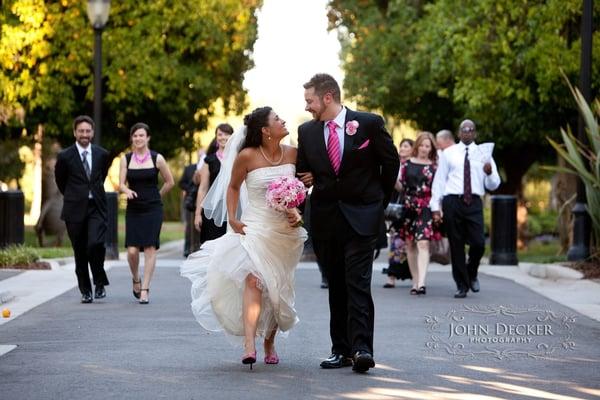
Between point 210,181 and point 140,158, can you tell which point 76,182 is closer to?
point 140,158

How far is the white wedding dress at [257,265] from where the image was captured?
31.0 feet

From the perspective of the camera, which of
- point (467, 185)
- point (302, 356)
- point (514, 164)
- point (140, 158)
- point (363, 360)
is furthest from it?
point (514, 164)

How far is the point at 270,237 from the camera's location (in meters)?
9.45

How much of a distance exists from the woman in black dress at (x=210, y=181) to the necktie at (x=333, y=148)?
4.74m

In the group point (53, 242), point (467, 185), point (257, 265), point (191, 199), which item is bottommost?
point (53, 242)

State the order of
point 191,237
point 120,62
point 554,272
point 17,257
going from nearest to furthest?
1. point 554,272
2. point 17,257
3. point 191,237
4. point 120,62

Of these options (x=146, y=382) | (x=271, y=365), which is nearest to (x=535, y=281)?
(x=271, y=365)

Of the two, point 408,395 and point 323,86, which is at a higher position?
point 323,86

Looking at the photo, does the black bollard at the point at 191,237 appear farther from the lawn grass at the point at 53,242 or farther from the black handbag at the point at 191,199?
the lawn grass at the point at 53,242

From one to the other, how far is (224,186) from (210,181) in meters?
4.43

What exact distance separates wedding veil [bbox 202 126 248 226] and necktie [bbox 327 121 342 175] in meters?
0.74

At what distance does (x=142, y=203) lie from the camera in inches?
578

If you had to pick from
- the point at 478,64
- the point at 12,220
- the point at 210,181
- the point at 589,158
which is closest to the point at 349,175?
the point at 210,181

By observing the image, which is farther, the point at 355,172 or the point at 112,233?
the point at 112,233
